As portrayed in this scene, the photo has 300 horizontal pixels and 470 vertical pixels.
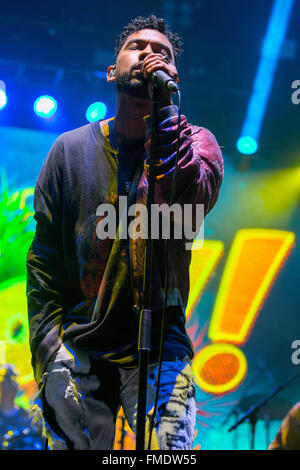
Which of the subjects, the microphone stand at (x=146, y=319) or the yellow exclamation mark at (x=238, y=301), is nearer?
the microphone stand at (x=146, y=319)

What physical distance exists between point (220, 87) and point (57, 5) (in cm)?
171

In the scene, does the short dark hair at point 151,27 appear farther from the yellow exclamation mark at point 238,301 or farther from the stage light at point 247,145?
the yellow exclamation mark at point 238,301

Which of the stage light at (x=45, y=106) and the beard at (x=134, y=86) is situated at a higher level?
the stage light at (x=45, y=106)

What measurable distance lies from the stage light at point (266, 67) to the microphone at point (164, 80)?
3.62 metres

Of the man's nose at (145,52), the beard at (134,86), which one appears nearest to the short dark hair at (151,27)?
the man's nose at (145,52)

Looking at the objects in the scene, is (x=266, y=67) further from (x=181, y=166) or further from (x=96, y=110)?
(x=181, y=166)

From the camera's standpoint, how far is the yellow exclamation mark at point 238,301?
5.00 meters

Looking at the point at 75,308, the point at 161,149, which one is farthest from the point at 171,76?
the point at 75,308

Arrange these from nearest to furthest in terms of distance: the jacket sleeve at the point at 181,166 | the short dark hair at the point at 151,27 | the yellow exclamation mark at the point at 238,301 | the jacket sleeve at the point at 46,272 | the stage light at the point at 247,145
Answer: the jacket sleeve at the point at 181,166
the jacket sleeve at the point at 46,272
the short dark hair at the point at 151,27
the yellow exclamation mark at the point at 238,301
the stage light at the point at 247,145

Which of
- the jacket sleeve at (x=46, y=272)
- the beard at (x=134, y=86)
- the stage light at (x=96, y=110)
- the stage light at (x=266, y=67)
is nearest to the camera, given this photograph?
the jacket sleeve at (x=46, y=272)

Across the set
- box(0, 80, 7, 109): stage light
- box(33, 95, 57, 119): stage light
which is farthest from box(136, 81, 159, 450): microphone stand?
box(0, 80, 7, 109): stage light

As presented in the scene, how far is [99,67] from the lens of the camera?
4859mm

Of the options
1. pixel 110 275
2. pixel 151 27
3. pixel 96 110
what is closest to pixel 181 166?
pixel 110 275

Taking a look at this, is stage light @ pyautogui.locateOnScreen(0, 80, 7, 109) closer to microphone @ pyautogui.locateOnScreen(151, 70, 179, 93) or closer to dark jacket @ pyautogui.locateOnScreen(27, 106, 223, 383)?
dark jacket @ pyautogui.locateOnScreen(27, 106, 223, 383)
